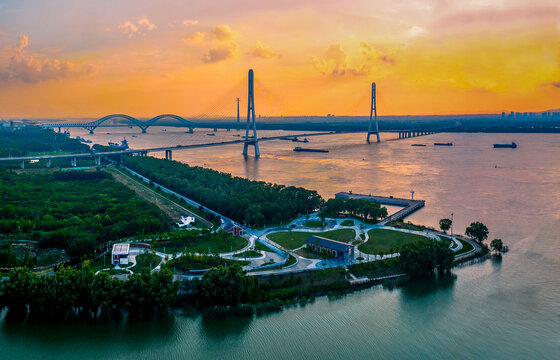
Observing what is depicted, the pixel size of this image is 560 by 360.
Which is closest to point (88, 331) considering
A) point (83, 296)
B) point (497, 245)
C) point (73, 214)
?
point (83, 296)

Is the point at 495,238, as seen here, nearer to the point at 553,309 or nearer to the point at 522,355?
the point at 553,309

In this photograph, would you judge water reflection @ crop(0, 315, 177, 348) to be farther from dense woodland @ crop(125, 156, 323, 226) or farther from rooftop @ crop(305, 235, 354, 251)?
dense woodland @ crop(125, 156, 323, 226)

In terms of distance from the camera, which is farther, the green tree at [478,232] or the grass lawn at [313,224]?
the grass lawn at [313,224]

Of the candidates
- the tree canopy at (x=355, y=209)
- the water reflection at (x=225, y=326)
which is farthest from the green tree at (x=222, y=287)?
the tree canopy at (x=355, y=209)

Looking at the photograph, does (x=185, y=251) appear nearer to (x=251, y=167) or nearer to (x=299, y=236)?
(x=299, y=236)

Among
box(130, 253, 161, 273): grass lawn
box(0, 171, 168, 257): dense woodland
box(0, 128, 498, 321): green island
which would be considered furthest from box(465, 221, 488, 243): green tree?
box(0, 171, 168, 257): dense woodland

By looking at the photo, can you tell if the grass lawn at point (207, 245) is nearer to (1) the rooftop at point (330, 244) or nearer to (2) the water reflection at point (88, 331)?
(1) the rooftop at point (330, 244)

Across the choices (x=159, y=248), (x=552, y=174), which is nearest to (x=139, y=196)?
(x=159, y=248)
